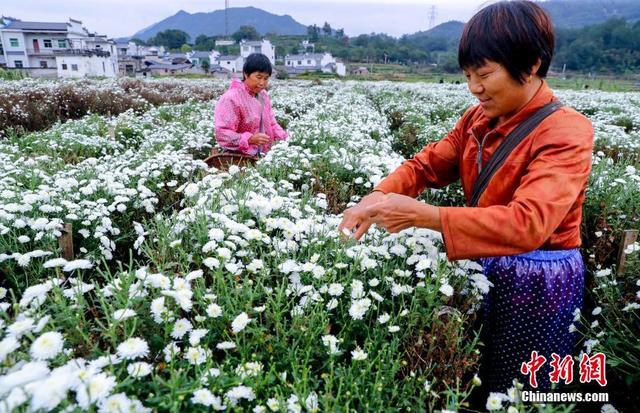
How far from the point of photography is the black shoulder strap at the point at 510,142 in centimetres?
191

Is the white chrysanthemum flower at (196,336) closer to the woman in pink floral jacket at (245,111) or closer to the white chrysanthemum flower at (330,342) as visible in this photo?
the white chrysanthemum flower at (330,342)

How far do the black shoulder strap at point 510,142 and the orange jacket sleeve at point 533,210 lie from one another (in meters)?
0.11

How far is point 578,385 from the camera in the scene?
8.69 feet

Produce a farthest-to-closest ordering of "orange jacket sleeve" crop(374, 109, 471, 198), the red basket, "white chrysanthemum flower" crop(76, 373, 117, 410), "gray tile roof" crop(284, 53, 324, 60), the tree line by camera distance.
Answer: "gray tile roof" crop(284, 53, 324, 60), the tree line, the red basket, "orange jacket sleeve" crop(374, 109, 471, 198), "white chrysanthemum flower" crop(76, 373, 117, 410)

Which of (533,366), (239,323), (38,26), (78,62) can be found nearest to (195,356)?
(239,323)

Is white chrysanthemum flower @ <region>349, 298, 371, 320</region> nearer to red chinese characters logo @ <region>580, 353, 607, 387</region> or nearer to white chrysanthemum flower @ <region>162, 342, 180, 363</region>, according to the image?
white chrysanthemum flower @ <region>162, 342, 180, 363</region>

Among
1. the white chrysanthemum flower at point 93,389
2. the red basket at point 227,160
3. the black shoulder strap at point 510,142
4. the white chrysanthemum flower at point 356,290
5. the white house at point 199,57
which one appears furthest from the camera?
the white house at point 199,57

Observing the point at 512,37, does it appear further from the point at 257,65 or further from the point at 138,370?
the point at 257,65

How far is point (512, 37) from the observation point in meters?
1.72

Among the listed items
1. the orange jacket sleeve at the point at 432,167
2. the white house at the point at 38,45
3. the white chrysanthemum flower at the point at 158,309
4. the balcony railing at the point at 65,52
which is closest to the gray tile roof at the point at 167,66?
the white house at the point at 38,45

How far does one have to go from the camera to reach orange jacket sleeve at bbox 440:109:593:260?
1652 millimetres

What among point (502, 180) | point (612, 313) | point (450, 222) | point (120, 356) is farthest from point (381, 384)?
point (612, 313)

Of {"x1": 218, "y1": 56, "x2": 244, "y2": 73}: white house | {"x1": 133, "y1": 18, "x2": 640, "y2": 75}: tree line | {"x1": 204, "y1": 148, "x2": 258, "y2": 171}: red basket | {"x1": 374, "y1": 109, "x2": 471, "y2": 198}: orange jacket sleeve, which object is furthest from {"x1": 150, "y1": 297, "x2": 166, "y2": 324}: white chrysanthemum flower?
{"x1": 218, "y1": 56, "x2": 244, "y2": 73}: white house

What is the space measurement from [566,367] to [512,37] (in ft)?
5.68
